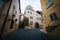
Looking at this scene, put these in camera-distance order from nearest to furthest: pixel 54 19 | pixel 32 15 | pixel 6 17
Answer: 1. pixel 6 17
2. pixel 54 19
3. pixel 32 15

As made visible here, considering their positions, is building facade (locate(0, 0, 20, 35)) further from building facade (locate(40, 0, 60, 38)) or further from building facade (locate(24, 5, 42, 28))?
building facade (locate(24, 5, 42, 28))

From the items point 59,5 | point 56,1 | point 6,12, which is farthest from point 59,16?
point 6,12

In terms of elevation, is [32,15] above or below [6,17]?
above

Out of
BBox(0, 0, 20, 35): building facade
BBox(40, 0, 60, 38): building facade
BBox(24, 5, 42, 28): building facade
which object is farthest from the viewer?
BBox(24, 5, 42, 28): building facade

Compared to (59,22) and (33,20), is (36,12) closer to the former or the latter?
(33,20)

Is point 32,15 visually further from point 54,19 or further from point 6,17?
point 6,17

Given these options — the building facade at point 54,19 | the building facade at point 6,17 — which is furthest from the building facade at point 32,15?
the building facade at point 54,19

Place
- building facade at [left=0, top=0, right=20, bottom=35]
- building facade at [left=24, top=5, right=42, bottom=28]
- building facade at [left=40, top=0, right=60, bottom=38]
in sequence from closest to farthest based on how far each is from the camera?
building facade at [left=0, top=0, right=20, bottom=35] < building facade at [left=40, top=0, right=60, bottom=38] < building facade at [left=24, top=5, right=42, bottom=28]

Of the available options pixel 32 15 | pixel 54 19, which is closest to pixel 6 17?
pixel 54 19

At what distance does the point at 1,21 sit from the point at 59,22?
353 centimetres

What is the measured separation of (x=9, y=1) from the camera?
25.1ft

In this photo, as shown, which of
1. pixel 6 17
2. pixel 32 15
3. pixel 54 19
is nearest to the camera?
pixel 6 17

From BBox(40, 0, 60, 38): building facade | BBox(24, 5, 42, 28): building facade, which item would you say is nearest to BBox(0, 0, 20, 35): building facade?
BBox(40, 0, 60, 38): building facade

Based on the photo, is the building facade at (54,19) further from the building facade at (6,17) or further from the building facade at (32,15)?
the building facade at (32,15)
